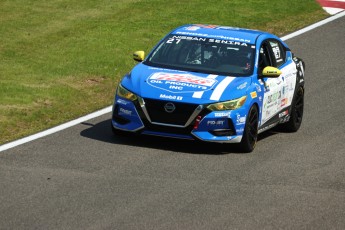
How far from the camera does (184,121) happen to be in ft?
43.8

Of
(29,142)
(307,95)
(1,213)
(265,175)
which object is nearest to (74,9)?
(307,95)

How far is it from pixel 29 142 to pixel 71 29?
26.6ft

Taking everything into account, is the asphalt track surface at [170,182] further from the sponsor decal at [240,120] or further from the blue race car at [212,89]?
the sponsor decal at [240,120]

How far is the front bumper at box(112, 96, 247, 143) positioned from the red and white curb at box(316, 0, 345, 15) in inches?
472

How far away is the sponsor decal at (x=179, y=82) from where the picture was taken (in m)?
13.5

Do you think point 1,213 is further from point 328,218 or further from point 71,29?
point 71,29

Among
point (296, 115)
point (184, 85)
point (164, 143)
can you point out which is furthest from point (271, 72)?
point (164, 143)

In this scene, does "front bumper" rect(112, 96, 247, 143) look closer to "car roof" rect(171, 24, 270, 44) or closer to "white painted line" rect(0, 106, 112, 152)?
"white painted line" rect(0, 106, 112, 152)

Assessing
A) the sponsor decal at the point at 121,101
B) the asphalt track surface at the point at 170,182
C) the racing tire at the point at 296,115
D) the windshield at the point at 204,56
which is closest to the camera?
the asphalt track surface at the point at 170,182


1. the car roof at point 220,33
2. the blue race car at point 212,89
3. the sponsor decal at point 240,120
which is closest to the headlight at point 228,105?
the blue race car at point 212,89

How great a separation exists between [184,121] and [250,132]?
983mm

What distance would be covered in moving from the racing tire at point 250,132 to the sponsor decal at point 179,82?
2.08 feet

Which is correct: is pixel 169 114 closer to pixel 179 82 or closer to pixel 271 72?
pixel 179 82

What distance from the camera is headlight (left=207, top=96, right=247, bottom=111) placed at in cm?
1336
